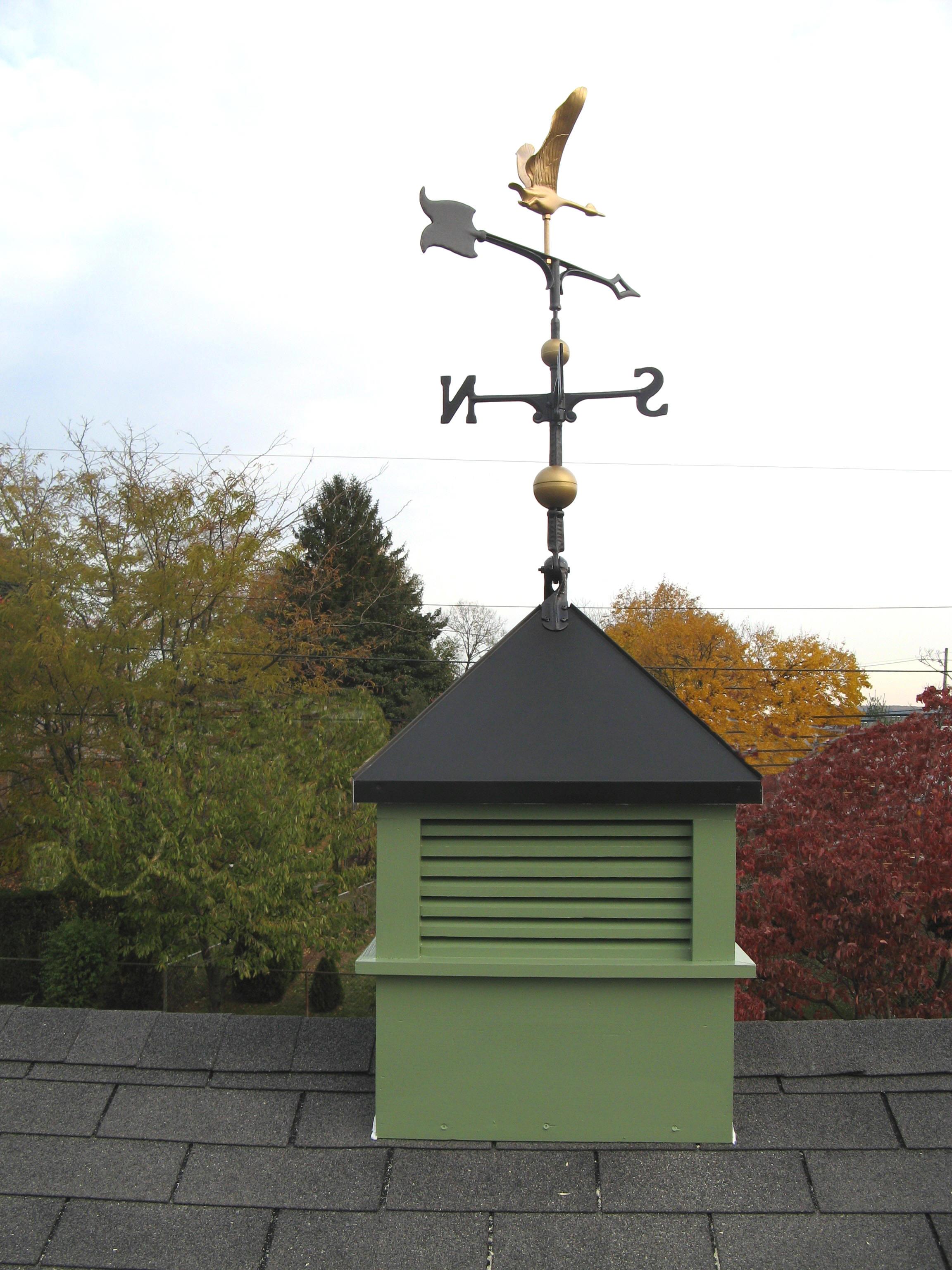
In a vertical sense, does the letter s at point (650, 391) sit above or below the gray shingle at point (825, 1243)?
above

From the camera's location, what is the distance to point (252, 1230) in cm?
193

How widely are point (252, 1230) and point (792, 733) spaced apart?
18.3 meters

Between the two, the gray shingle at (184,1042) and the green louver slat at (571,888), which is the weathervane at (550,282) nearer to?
the green louver slat at (571,888)

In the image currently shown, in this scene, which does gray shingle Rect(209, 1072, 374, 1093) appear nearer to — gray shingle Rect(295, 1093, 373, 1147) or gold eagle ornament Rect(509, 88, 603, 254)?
gray shingle Rect(295, 1093, 373, 1147)

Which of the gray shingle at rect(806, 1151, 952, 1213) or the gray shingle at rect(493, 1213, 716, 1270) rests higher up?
the gray shingle at rect(806, 1151, 952, 1213)

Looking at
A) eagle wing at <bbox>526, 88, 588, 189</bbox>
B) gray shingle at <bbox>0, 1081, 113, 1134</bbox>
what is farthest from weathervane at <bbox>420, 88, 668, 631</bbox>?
gray shingle at <bbox>0, 1081, 113, 1134</bbox>

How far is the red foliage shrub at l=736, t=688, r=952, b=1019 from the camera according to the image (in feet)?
17.0

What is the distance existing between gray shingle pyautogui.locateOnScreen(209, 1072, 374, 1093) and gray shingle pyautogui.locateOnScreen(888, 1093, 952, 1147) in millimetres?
1439

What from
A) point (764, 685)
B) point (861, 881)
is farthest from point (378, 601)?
point (861, 881)

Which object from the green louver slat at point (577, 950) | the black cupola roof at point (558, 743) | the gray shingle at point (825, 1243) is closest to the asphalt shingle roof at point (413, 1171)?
the gray shingle at point (825, 1243)

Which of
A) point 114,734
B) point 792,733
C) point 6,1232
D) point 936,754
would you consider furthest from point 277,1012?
point 792,733

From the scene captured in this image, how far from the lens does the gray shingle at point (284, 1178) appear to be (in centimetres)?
200

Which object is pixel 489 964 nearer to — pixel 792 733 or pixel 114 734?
pixel 114 734

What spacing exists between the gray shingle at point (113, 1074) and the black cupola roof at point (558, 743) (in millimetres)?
1028
